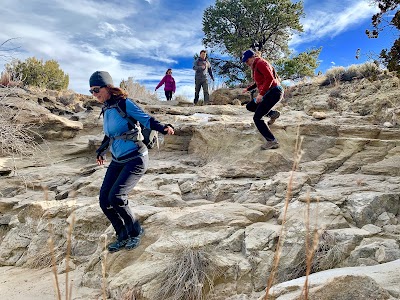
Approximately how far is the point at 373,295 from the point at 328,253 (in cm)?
131

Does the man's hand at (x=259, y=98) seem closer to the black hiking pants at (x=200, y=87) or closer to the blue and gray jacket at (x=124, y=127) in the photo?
the blue and gray jacket at (x=124, y=127)

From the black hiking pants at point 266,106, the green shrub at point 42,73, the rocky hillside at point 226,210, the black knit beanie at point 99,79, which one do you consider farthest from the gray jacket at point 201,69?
the green shrub at point 42,73

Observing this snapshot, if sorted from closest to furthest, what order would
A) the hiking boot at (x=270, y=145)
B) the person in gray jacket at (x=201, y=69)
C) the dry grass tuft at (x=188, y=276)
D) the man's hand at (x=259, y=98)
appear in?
the dry grass tuft at (x=188, y=276) < the man's hand at (x=259, y=98) < the hiking boot at (x=270, y=145) < the person in gray jacket at (x=201, y=69)

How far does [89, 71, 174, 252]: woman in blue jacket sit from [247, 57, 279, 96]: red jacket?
2846 millimetres

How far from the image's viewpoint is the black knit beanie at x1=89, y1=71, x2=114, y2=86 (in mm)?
4082

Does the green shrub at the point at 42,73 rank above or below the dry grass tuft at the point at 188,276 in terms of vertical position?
above

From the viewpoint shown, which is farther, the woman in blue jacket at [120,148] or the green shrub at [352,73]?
the green shrub at [352,73]

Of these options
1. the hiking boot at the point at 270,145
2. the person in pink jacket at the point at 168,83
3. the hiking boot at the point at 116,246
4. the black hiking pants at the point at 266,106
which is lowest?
the hiking boot at the point at 116,246

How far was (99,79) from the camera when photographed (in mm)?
4094

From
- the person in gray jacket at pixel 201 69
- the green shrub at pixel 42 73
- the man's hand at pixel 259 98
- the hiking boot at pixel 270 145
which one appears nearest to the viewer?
the man's hand at pixel 259 98

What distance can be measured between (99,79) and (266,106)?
11.0 feet

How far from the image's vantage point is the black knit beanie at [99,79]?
4.08 meters

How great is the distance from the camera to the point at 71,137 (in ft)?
33.6

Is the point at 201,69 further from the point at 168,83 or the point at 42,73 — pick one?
the point at 42,73
